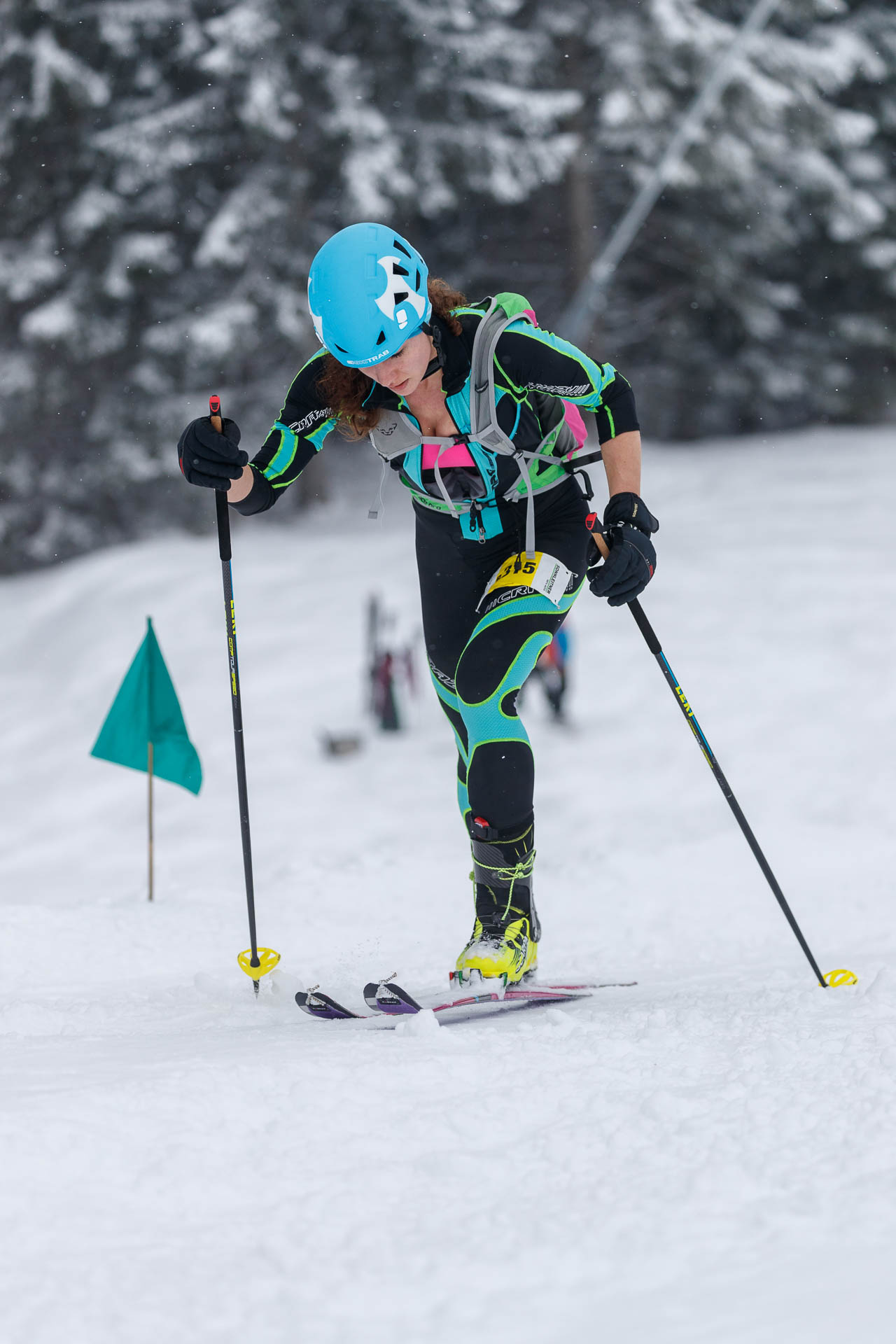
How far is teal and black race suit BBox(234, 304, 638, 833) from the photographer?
3.32 metres

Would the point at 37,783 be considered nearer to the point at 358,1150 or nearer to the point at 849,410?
the point at 358,1150

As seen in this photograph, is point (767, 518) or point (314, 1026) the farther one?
point (767, 518)

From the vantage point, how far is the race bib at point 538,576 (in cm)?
345

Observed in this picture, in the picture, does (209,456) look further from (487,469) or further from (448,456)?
(487,469)

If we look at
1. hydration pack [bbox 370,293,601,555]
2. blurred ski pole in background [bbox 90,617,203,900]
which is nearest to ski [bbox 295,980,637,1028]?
hydration pack [bbox 370,293,601,555]

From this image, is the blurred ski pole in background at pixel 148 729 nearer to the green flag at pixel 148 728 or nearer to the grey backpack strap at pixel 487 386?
the green flag at pixel 148 728

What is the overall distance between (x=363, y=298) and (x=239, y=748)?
145 cm

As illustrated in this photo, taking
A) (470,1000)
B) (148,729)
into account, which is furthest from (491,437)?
(148,729)

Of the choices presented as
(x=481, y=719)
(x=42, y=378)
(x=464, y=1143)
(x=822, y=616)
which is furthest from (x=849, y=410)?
(x=464, y=1143)

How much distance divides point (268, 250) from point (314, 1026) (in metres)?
14.3

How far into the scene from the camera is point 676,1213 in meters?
1.99

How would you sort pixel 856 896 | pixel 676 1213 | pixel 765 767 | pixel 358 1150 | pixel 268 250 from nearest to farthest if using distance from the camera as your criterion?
pixel 676 1213 → pixel 358 1150 → pixel 856 896 → pixel 765 767 → pixel 268 250

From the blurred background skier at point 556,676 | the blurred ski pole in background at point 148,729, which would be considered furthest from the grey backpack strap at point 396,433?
the blurred background skier at point 556,676

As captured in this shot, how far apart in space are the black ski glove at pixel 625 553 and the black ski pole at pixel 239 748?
1.12 m
